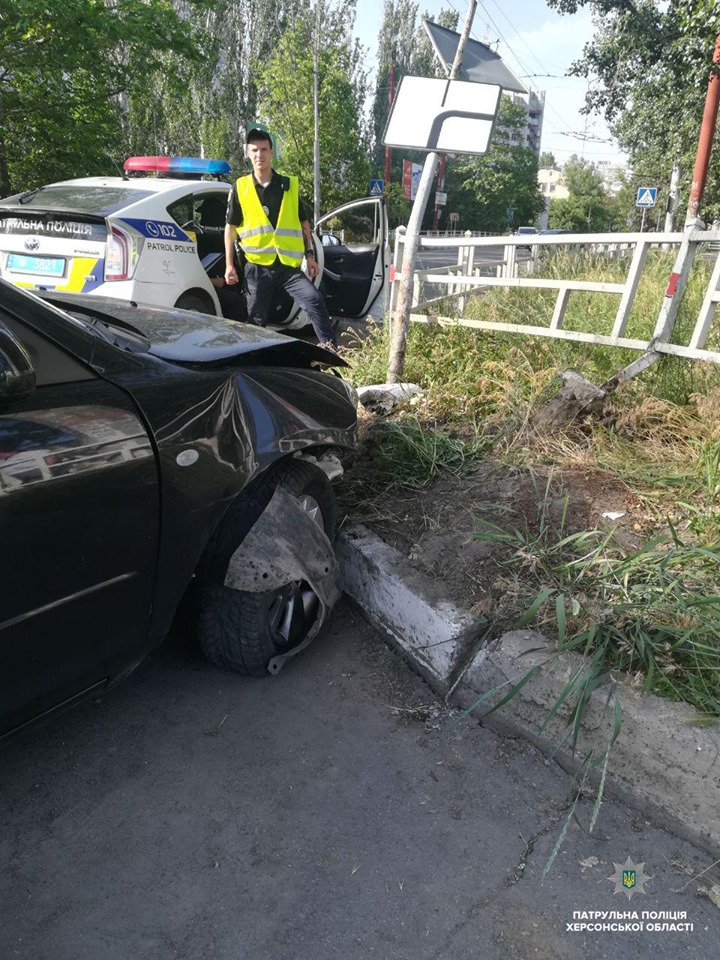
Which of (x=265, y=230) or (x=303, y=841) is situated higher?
(x=265, y=230)

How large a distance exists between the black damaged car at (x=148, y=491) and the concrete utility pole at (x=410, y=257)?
188cm

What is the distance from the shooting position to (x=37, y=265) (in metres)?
5.89

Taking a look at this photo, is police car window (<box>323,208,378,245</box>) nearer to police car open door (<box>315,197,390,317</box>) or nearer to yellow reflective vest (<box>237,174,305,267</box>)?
police car open door (<box>315,197,390,317</box>)

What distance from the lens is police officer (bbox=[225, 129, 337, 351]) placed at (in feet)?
18.2

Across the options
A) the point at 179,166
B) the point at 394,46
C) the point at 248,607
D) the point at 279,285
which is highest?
the point at 394,46

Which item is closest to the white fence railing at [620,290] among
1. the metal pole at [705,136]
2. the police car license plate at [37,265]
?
the police car license plate at [37,265]

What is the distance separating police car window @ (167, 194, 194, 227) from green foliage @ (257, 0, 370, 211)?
96.4 feet

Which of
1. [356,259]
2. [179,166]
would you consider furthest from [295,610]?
[179,166]

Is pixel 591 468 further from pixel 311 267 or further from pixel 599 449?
pixel 311 267

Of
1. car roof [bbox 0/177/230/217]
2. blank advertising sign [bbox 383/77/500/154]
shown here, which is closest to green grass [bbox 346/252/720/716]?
blank advertising sign [bbox 383/77/500/154]

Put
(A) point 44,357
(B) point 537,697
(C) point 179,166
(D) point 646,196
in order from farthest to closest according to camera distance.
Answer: (D) point 646,196 < (C) point 179,166 < (B) point 537,697 < (A) point 44,357

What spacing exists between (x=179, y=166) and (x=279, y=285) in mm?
5260

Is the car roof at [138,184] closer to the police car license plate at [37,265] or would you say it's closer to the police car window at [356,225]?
the police car license plate at [37,265]

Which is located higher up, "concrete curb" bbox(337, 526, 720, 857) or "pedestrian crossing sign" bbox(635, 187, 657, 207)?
"pedestrian crossing sign" bbox(635, 187, 657, 207)
